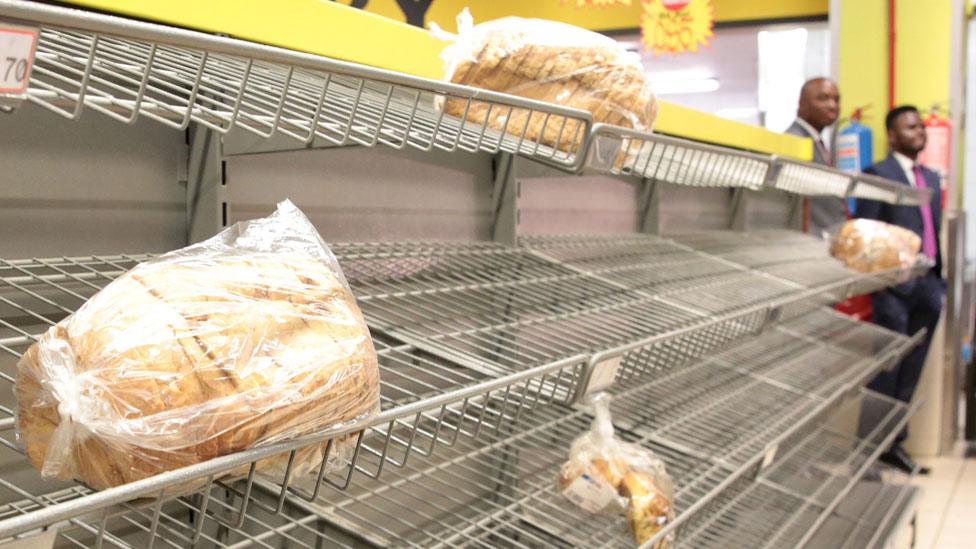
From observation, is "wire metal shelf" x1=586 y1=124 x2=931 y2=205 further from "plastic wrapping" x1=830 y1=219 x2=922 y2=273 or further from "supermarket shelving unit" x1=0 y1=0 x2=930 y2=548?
"plastic wrapping" x1=830 y1=219 x2=922 y2=273

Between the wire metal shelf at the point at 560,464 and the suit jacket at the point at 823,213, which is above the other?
the suit jacket at the point at 823,213

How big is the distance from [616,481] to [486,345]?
0.34m

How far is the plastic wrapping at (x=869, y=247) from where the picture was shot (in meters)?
3.51

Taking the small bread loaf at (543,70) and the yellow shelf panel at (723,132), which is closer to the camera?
the small bread loaf at (543,70)

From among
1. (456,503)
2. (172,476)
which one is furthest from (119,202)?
(456,503)

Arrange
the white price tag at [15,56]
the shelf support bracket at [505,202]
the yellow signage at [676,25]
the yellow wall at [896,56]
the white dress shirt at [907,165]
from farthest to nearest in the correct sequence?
the yellow signage at [676,25] → the yellow wall at [896,56] → the white dress shirt at [907,165] → the shelf support bracket at [505,202] → the white price tag at [15,56]

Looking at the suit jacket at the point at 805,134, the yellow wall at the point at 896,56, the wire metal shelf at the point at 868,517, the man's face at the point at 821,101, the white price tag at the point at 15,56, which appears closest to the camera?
the white price tag at the point at 15,56

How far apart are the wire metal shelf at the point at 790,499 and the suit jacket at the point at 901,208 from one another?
139 centimetres

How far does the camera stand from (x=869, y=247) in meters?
3.52

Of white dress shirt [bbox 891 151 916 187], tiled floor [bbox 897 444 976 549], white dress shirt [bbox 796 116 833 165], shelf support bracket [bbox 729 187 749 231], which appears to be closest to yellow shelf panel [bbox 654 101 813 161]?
shelf support bracket [bbox 729 187 749 231]

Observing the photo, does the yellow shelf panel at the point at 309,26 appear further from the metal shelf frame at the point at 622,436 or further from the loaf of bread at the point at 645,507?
the loaf of bread at the point at 645,507

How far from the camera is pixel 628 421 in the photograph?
7.81ft

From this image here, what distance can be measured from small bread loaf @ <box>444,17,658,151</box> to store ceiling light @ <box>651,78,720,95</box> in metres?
10.2

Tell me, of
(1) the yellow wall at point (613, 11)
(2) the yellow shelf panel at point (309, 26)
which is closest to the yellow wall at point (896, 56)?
(1) the yellow wall at point (613, 11)
